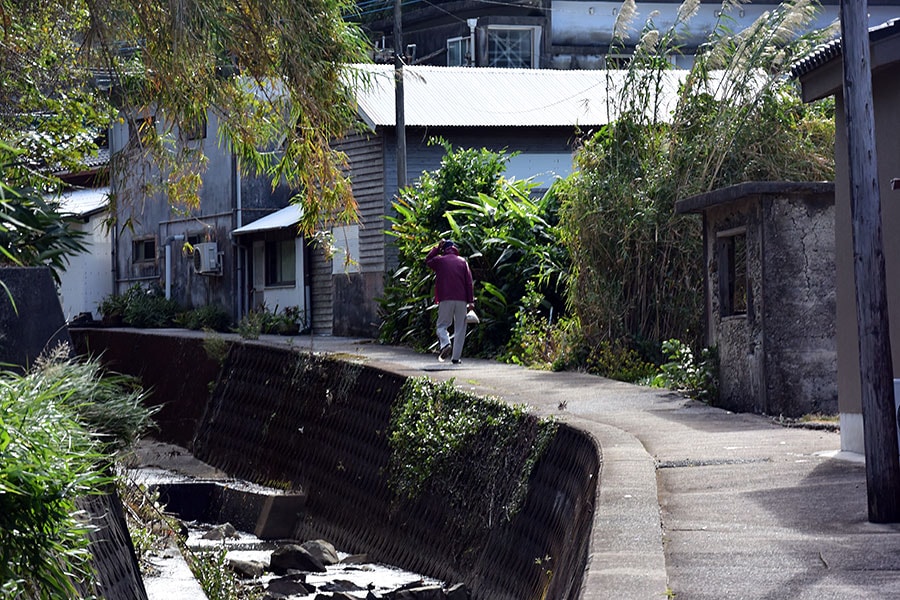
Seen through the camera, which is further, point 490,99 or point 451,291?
point 490,99

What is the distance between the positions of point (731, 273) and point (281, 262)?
52.7 ft

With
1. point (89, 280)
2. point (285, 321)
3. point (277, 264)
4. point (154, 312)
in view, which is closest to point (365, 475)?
point (285, 321)

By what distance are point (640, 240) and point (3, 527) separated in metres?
12.5

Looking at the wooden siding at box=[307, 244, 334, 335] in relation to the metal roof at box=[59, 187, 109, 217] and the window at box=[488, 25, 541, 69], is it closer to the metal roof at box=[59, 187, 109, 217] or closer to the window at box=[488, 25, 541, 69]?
the metal roof at box=[59, 187, 109, 217]

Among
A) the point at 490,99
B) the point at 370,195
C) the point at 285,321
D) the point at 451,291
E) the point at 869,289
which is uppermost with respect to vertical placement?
the point at 490,99

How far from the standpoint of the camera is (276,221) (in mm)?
26406

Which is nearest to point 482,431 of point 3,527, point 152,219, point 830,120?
point 830,120

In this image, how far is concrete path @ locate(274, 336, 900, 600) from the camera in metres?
5.43

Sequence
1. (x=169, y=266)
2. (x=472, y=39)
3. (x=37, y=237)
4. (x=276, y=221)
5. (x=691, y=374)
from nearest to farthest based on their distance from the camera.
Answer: (x=37, y=237) → (x=691, y=374) → (x=276, y=221) → (x=169, y=266) → (x=472, y=39)

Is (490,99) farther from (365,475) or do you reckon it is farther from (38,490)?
(38,490)

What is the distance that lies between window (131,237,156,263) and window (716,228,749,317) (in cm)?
2158

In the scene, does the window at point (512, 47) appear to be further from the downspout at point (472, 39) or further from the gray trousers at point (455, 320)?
the gray trousers at point (455, 320)

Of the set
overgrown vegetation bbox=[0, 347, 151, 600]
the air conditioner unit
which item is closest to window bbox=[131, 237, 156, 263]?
the air conditioner unit

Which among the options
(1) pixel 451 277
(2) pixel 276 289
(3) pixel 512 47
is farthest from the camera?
(3) pixel 512 47
